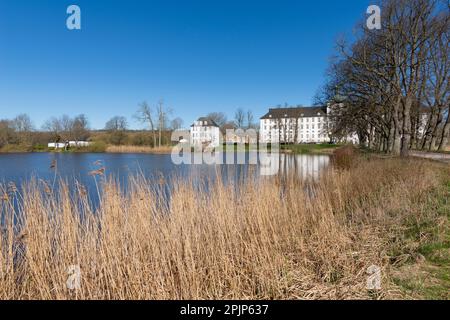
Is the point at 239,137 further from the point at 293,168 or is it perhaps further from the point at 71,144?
the point at 293,168

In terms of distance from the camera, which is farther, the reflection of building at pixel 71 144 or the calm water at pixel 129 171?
the reflection of building at pixel 71 144

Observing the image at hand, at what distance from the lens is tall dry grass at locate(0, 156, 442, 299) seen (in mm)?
2975

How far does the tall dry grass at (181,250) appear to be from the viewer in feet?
9.76

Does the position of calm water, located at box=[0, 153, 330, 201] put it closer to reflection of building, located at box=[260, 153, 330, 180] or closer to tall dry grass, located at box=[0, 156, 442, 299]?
reflection of building, located at box=[260, 153, 330, 180]

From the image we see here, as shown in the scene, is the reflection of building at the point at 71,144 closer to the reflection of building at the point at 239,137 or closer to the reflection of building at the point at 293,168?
the reflection of building at the point at 239,137

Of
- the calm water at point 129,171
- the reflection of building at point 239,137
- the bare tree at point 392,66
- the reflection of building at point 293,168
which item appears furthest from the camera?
the reflection of building at point 239,137

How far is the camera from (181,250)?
356 centimetres

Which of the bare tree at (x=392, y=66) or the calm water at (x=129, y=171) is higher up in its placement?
the bare tree at (x=392, y=66)

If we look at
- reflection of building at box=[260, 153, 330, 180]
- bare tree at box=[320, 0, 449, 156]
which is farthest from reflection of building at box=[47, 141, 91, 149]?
bare tree at box=[320, 0, 449, 156]

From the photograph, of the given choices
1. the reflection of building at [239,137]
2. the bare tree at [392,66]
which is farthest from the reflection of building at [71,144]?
the bare tree at [392,66]

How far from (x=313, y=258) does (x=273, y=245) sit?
674 mm

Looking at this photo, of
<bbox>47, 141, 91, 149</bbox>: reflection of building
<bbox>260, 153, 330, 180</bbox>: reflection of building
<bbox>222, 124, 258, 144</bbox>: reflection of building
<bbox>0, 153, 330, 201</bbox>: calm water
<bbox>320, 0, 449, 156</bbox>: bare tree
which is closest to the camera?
<bbox>0, 153, 330, 201</bbox>: calm water

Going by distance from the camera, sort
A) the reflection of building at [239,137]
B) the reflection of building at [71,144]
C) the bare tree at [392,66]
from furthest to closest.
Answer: the reflection of building at [71,144] < the reflection of building at [239,137] < the bare tree at [392,66]

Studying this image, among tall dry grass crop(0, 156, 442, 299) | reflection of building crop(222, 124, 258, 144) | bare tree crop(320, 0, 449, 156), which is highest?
bare tree crop(320, 0, 449, 156)
